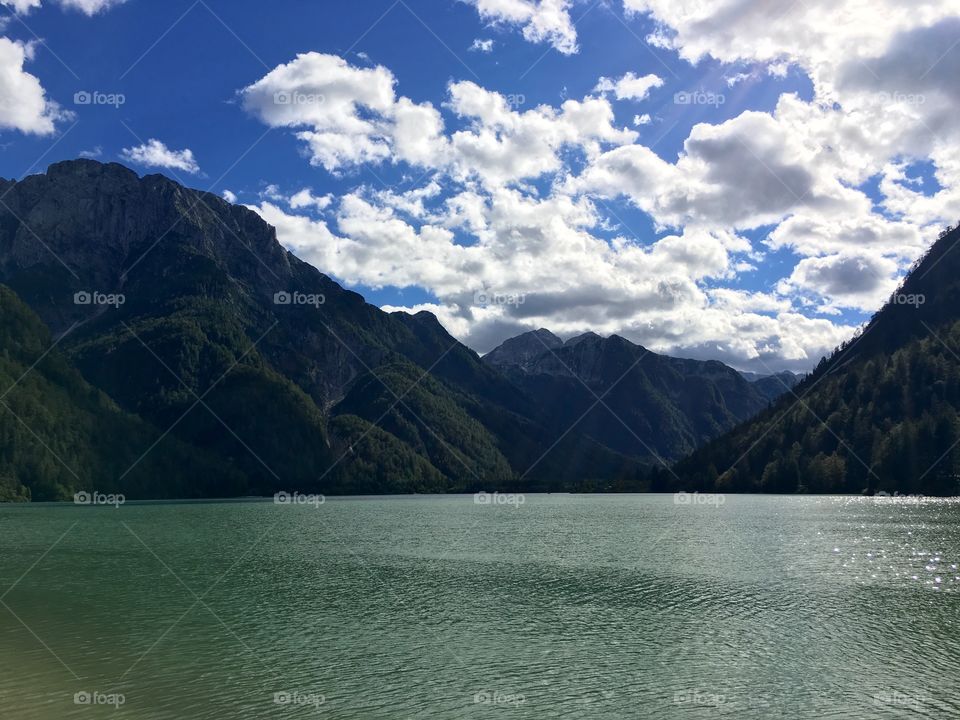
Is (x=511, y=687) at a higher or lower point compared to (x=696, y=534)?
higher

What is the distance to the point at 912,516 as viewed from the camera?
155 metres

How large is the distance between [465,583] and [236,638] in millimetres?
30620

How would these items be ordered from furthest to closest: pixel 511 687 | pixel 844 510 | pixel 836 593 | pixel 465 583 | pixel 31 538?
pixel 844 510 → pixel 31 538 → pixel 465 583 → pixel 836 593 → pixel 511 687

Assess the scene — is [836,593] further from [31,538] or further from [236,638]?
[31,538]

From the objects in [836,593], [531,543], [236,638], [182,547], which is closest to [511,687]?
[236,638]

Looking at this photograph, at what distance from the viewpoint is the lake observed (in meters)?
38.7

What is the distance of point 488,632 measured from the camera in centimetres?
5431

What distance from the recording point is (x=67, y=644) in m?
50.5

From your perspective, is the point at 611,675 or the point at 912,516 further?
the point at 912,516

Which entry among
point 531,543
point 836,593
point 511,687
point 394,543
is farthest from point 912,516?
point 511,687

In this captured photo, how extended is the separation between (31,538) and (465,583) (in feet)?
316

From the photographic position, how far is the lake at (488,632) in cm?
3869

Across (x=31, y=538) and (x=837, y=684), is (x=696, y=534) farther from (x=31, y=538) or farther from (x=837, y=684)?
(x=31, y=538)

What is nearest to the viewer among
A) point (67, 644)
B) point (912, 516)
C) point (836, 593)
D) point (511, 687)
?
point (511, 687)
